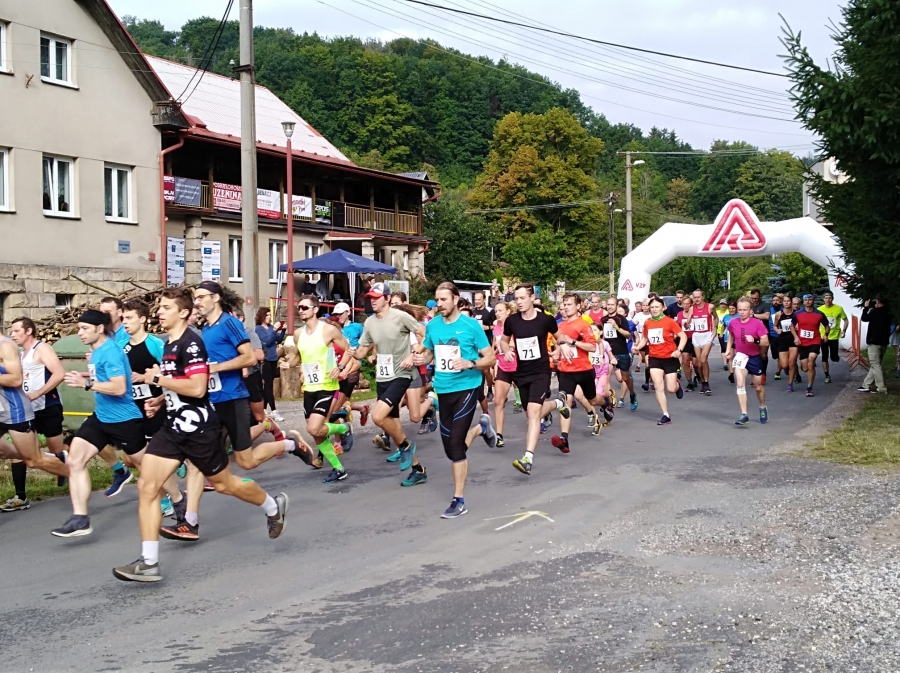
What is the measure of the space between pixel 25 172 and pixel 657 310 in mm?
16643

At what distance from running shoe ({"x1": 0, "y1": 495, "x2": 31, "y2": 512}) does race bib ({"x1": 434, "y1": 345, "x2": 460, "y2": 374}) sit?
13.4ft

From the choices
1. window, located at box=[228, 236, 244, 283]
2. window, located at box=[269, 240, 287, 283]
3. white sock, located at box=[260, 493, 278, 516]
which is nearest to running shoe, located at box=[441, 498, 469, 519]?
white sock, located at box=[260, 493, 278, 516]

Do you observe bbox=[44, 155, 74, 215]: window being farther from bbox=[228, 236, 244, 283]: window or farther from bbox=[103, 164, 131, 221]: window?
bbox=[228, 236, 244, 283]: window

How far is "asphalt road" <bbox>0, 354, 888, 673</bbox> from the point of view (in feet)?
16.2

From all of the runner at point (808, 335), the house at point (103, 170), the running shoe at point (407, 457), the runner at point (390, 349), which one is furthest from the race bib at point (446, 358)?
the house at point (103, 170)

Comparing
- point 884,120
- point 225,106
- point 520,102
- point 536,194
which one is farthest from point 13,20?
point 520,102

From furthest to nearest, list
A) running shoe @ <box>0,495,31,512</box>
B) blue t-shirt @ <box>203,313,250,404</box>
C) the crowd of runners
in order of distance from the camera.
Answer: running shoe @ <box>0,495,31,512</box>
blue t-shirt @ <box>203,313,250,404</box>
the crowd of runners

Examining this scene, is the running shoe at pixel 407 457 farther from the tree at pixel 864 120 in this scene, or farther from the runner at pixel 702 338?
the runner at pixel 702 338

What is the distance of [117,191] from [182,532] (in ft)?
71.9

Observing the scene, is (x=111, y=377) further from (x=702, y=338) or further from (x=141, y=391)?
(x=702, y=338)

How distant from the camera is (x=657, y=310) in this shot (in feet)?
48.4

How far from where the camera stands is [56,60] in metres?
25.2

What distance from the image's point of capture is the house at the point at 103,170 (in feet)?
77.8

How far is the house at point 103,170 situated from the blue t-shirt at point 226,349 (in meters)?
17.0
